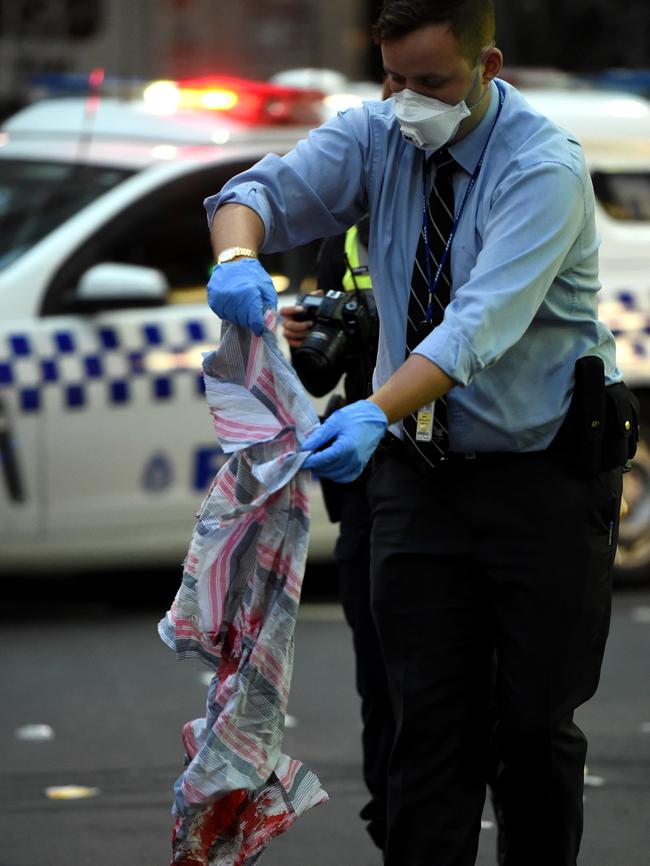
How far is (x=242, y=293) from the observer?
291cm

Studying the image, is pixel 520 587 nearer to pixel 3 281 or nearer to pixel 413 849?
pixel 413 849

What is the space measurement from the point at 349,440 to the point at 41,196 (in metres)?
Result: 3.81

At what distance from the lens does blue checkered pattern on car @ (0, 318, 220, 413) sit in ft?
19.2

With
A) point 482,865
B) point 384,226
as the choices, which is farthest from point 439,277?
point 482,865

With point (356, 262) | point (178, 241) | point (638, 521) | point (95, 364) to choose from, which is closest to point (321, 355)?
point (356, 262)

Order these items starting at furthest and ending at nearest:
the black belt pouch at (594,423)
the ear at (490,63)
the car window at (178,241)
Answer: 1. the car window at (178,241)
2. the black belt pouch at (594,423)
3. the ear at (490,63)

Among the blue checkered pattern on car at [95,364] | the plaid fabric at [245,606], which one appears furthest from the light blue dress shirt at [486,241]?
the blue checkered pattern on car at [95,364]

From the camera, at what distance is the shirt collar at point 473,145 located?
304 centimetres

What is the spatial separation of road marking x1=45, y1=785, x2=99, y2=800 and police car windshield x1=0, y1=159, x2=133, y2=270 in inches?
82.3

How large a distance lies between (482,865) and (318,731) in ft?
3.74

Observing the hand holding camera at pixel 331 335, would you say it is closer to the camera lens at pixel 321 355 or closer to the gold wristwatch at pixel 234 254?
the camera lens at pixel 321 355

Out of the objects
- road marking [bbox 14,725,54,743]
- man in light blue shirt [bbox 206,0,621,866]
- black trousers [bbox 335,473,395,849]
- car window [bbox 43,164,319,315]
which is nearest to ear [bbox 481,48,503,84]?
man in light blue shirt [bbox 206,0,621,866]

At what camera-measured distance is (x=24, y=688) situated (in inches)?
218

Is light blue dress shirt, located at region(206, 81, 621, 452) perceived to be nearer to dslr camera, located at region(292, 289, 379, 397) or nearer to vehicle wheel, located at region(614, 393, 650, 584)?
dslr camera, located at region(292, 289, 379, 397)
